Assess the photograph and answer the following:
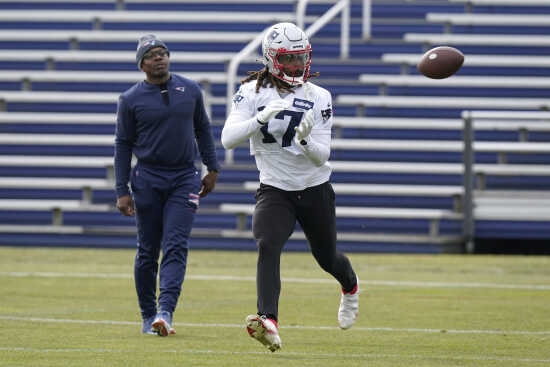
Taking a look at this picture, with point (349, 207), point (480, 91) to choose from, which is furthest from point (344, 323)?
point (480, 91)

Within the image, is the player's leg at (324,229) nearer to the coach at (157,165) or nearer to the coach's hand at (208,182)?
the coach at (157,165)

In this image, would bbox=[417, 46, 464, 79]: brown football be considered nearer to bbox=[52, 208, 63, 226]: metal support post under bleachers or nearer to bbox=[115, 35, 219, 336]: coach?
bbox=[115, 35, 219, 336]: coach

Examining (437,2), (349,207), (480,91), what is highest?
(437,2)

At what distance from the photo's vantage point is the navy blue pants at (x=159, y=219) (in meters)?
7.41

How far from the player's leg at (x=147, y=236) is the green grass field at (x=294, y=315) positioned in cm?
24

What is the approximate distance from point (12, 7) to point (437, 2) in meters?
7.63

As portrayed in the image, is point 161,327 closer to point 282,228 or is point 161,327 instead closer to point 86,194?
point 282,228

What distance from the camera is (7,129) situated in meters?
18.4

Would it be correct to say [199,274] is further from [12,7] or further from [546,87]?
[12,7]

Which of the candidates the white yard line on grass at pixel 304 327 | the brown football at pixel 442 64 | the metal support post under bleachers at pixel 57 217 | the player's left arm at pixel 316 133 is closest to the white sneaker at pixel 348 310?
the white yard line on grass at pixel 304 327

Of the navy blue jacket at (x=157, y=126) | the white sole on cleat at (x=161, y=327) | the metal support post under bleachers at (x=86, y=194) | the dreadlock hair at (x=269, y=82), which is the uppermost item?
the dreadlock hair at (x=269, y=82)

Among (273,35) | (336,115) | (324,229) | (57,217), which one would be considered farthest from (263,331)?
(336,115)

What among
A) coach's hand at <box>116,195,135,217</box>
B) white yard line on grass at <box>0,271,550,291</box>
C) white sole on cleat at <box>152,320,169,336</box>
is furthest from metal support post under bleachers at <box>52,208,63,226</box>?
white sole on cleat at <box>152,320,169,336</box>

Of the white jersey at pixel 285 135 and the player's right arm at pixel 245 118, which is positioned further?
the white jersey at pixel 285 135
